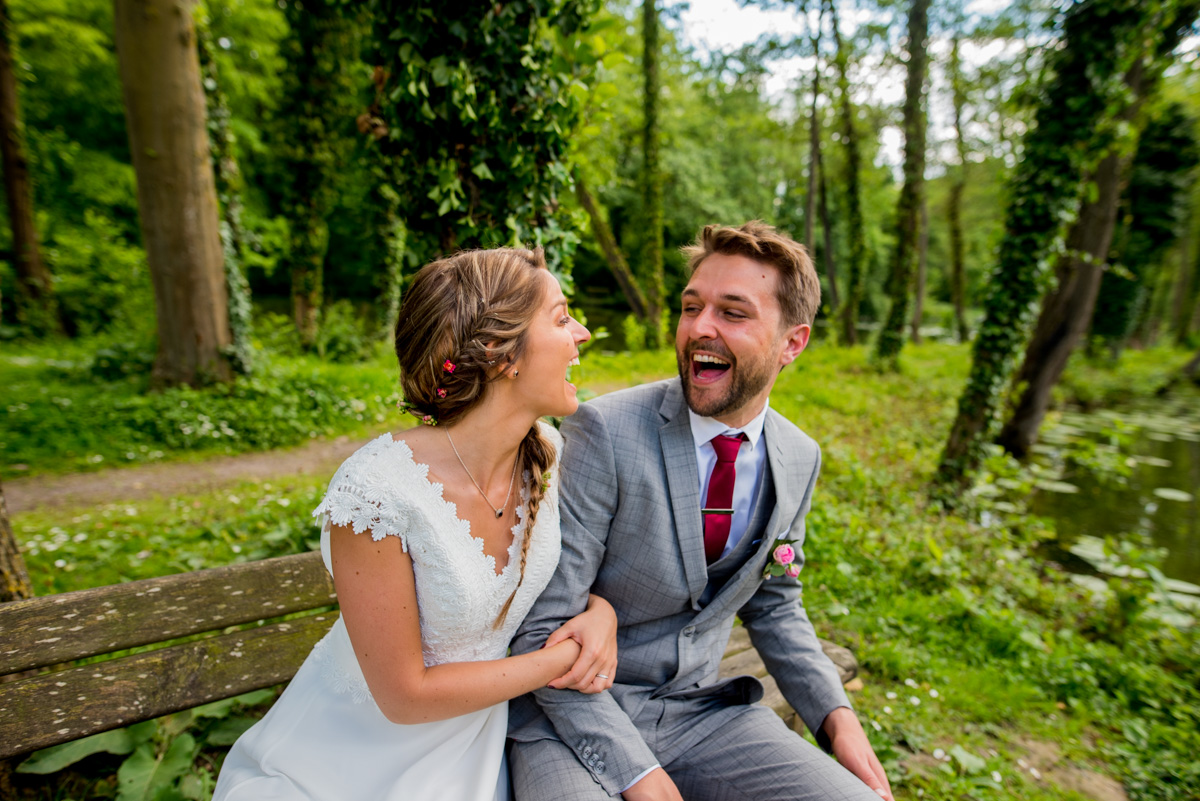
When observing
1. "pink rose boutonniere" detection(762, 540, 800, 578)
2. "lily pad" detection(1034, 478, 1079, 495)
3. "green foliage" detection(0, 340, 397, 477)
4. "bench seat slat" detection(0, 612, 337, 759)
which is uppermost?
"pink rose boutonniere" detection(762, 540, 800, 578)

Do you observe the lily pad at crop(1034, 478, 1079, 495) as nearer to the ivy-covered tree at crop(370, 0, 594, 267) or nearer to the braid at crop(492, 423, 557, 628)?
the ivy-covered tree at crop(370, 0, 594, 267)

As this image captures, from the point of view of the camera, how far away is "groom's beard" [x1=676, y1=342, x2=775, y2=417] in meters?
2.01

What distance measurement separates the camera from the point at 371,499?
1433 millimetres

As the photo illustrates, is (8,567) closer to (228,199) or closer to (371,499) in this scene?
(371,499)

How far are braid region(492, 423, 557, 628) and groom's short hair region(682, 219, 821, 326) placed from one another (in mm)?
875

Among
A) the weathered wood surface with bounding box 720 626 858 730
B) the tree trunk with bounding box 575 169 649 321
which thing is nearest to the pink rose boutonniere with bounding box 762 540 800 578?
the weathered wood surface with bounding box 720 626 858 730

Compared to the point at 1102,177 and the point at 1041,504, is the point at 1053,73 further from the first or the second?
the point at 1041,504

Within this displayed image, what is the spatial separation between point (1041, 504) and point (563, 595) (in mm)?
7804

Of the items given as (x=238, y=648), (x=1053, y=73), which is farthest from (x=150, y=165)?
(x=1053, y=73)

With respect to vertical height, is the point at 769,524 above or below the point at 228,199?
below

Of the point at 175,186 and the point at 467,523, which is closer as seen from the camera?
the point at 467,523

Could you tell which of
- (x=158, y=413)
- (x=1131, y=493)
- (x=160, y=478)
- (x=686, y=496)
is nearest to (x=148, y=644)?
(x=686, y=496)

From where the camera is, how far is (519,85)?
8.33 feet

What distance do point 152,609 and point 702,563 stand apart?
171 cm
